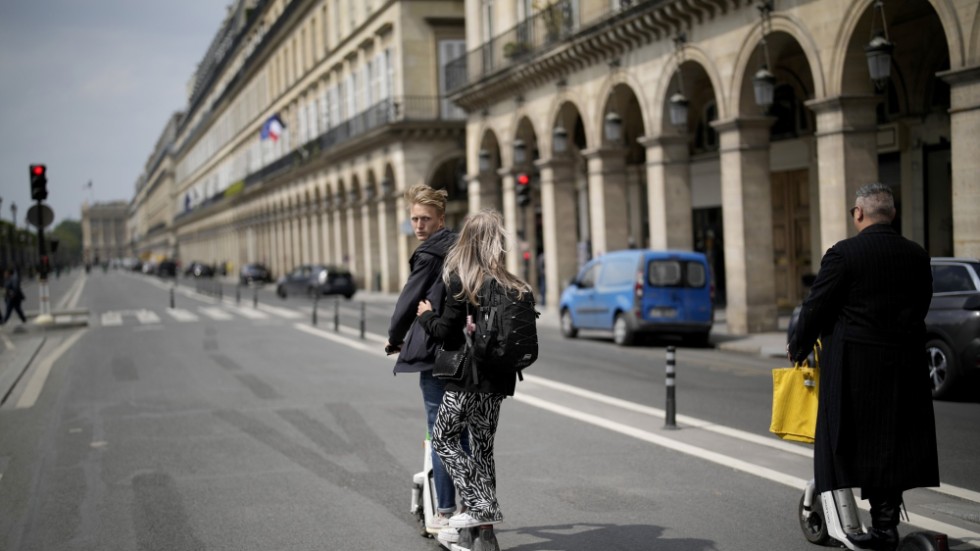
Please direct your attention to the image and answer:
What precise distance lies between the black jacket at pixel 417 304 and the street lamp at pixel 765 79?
1433cm

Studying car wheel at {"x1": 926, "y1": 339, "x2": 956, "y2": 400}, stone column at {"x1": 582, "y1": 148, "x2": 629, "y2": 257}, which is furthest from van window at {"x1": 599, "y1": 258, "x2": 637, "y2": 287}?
car wheel at {"x1": 926, "y1": 339, "x2": 956, "y2": 400}

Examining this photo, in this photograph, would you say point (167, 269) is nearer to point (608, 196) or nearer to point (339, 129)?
point (339, 129)

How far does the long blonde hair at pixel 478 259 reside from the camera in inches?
210

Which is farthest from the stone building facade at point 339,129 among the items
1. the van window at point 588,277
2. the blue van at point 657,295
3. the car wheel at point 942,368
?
the car wheel at point 942,368

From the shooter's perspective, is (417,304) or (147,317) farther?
(147,317)

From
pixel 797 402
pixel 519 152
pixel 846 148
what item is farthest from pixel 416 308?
pixel 519 152

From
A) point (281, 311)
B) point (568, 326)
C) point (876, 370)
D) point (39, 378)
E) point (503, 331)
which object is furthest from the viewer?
point (281, 311)

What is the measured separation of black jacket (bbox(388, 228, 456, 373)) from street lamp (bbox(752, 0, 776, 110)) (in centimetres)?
1433

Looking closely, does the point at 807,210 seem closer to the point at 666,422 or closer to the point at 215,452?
the point at 666,422

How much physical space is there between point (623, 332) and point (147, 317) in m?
19.0

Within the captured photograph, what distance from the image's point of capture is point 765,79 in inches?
742

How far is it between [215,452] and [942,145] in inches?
617

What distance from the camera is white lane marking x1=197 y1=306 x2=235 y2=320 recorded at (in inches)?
1260

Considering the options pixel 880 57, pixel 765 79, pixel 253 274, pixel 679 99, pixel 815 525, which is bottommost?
pixel 815 525
